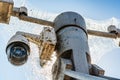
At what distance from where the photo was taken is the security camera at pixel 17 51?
18.6ft

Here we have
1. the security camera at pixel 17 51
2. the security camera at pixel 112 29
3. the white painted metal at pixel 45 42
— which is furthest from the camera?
the security camera at pixel 112 29

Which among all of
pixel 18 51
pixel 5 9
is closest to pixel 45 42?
pixel 18 51

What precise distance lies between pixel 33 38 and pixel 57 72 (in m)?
0.93

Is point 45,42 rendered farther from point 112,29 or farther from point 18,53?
point 112,29

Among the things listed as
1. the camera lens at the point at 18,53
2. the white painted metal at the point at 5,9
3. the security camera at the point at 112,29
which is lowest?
the camera lens at the point at 18,53

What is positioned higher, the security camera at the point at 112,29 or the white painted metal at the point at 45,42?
the security camera at the point at 112,29

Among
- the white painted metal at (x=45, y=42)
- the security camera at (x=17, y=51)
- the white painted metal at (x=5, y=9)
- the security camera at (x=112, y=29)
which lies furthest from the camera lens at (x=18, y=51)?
the security camera at (x=112, y=29)

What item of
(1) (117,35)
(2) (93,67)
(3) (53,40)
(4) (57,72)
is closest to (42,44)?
(3) (53,40)

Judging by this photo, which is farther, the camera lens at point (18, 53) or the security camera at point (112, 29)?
the security camera at point (112, 29)

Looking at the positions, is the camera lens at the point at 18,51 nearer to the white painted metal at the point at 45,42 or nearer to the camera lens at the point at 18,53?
the camera lens at the point at 18,53

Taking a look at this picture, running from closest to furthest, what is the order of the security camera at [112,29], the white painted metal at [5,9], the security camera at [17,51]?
Answer: the security camera at [17,51] → the white painted metal at [5,9] → the security camera at [112,29]

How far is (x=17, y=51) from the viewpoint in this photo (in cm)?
572

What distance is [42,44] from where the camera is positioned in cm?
611

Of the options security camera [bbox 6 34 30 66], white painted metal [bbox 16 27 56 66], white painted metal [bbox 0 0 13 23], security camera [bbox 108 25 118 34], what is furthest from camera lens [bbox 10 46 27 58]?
security camera [bbox 108 25 118 34]
